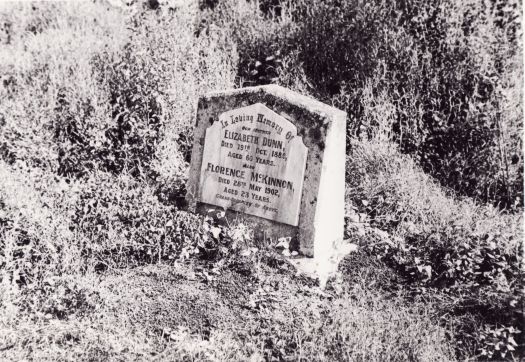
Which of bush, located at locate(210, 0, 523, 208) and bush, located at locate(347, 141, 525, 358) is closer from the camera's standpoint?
bush, located at locate(347, 141, 525, 358)

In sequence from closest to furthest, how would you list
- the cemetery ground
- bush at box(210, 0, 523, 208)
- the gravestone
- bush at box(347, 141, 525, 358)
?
the cemetery ground, bush at box(347, 141, 525, 358), the gravestone, bush at box(210, 0, 523, 208)

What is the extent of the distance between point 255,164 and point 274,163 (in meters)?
0.17

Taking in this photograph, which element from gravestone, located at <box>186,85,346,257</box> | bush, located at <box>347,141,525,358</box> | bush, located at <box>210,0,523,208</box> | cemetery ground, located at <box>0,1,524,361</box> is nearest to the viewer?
cemetery ground, located at <box>0,1,524,361</box>

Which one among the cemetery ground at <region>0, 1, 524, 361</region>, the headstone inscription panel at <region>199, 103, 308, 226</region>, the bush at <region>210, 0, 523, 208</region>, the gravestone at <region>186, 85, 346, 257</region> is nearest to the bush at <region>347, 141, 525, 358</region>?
the cemetery ground at <region>0, 1, 524, 361</region>

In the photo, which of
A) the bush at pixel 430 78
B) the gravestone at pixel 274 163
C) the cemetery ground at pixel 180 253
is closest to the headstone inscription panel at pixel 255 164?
the gravestone at pixel 274 163

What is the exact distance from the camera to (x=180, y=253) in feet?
11.6

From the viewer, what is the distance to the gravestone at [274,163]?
11.4 ft

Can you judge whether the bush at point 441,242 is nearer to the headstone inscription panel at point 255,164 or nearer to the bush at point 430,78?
the bush at point 430,78

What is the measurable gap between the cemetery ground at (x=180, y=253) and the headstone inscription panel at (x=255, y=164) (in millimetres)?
229

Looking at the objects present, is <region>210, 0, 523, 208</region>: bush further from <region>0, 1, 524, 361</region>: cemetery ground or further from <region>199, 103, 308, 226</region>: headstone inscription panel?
<region>199, 103, 308, 226</region>: headstone inscription panel

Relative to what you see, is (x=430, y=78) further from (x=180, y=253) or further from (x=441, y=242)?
(x=180, y=253)

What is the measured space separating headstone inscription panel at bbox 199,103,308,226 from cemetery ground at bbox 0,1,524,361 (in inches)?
9.0

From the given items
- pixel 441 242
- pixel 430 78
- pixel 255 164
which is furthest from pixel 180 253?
pixel 430 78

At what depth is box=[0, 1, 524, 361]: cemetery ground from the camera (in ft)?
9.15
